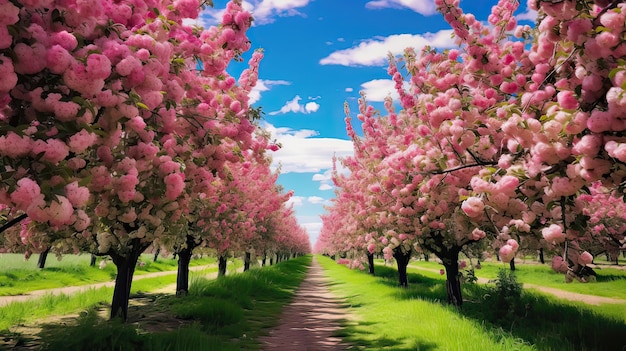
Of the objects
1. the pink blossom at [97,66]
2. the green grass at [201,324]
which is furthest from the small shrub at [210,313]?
the pink blossom at [97,66]

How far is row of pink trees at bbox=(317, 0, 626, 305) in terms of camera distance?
10.4 ft

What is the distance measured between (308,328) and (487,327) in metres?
4.70

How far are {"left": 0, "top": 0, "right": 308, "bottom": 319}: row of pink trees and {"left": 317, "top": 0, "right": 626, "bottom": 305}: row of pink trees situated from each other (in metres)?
3.26

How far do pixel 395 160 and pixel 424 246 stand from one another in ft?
21.0

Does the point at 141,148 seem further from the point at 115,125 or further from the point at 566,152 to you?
the point at 566,152

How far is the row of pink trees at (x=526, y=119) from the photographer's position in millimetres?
3174

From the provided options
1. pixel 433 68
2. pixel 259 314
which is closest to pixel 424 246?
pixel 259 314

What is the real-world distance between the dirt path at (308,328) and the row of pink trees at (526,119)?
4031mm

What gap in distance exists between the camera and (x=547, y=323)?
9.57 meters

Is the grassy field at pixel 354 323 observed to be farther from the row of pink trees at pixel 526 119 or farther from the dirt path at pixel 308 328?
the row of pink trees at pixel 526 119

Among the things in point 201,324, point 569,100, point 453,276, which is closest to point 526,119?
point 569,100

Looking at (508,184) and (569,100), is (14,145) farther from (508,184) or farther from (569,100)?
(569,100)

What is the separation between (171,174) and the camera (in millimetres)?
4750

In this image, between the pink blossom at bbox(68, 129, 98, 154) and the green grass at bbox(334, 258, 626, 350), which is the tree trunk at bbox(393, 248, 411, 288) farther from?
the pink blossom at bbox(68, 129, 98, 154)
